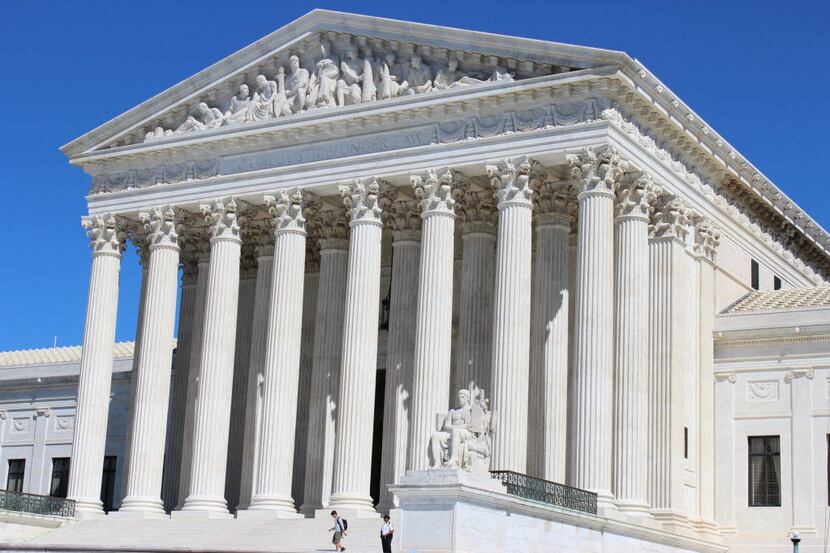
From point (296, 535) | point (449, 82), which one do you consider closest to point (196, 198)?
point (449, 82)

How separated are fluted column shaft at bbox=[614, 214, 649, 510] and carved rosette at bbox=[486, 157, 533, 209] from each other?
327 centimetres

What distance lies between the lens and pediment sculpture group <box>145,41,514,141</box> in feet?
160

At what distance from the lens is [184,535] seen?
47.2 meters

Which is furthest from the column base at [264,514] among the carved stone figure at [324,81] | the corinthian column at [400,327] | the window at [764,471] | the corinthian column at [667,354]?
the window at [764,471]

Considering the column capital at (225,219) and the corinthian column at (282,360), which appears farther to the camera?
the column capital at (225,219)

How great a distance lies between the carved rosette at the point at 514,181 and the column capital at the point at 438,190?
5.58 feet

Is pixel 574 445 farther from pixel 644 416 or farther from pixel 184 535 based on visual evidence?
pixel 184 535

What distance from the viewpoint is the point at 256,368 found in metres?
55.2

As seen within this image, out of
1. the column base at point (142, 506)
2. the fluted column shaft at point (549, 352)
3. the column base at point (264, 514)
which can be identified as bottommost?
the column base at point (264, 514)

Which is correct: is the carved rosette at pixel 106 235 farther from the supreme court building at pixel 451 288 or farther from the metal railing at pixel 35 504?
the metal railing at pixel 35 504

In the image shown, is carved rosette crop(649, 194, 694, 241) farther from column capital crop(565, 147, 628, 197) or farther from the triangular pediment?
the triangular pediment

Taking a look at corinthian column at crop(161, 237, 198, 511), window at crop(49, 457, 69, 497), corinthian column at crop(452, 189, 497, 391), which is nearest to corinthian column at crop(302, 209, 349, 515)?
corinthian column at crop(452, 189, 497, 391)

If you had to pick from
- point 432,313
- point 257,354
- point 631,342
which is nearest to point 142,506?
point 257,354

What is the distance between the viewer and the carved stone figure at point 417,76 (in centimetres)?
4897
